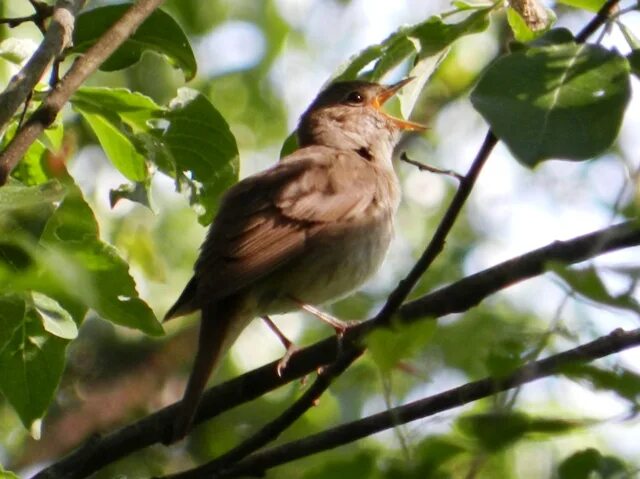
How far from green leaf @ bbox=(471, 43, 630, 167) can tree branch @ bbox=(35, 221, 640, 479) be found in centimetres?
29

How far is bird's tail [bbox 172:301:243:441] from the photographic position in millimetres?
4078

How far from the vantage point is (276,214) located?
569 centimetres

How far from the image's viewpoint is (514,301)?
9.84m

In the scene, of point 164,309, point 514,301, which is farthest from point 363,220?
point 514,301

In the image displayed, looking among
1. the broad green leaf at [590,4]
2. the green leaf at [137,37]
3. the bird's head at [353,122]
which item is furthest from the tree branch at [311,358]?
the bird's head at [353,122]

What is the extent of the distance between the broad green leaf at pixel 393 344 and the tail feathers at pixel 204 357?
1928 millimetres

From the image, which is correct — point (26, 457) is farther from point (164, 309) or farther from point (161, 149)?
point (161, 149)

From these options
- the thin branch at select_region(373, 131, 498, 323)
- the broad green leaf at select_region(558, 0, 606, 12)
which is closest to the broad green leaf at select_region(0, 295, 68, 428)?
the thin branch at select_region(373, 131, 498, 323)

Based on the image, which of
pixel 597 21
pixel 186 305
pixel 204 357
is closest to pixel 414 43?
pixel 597 21

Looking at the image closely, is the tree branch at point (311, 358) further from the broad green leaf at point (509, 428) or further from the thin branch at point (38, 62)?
the thin branch at point (38, 62)

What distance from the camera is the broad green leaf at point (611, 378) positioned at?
187 centimetres

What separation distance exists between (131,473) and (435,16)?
508cm

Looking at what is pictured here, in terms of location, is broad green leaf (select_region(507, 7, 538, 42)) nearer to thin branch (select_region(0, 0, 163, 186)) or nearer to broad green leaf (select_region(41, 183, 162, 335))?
thin branch (select_region(0, 0, 163, 186))

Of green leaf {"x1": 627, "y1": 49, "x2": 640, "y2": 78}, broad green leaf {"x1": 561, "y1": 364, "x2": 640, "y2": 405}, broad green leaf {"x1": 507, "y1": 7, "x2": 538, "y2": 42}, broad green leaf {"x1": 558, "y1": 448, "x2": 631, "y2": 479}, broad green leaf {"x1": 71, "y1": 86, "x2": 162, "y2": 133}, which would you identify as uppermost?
green leaf {"x1": 627, "y1": 49, "x2": 640, "y2": 78}
